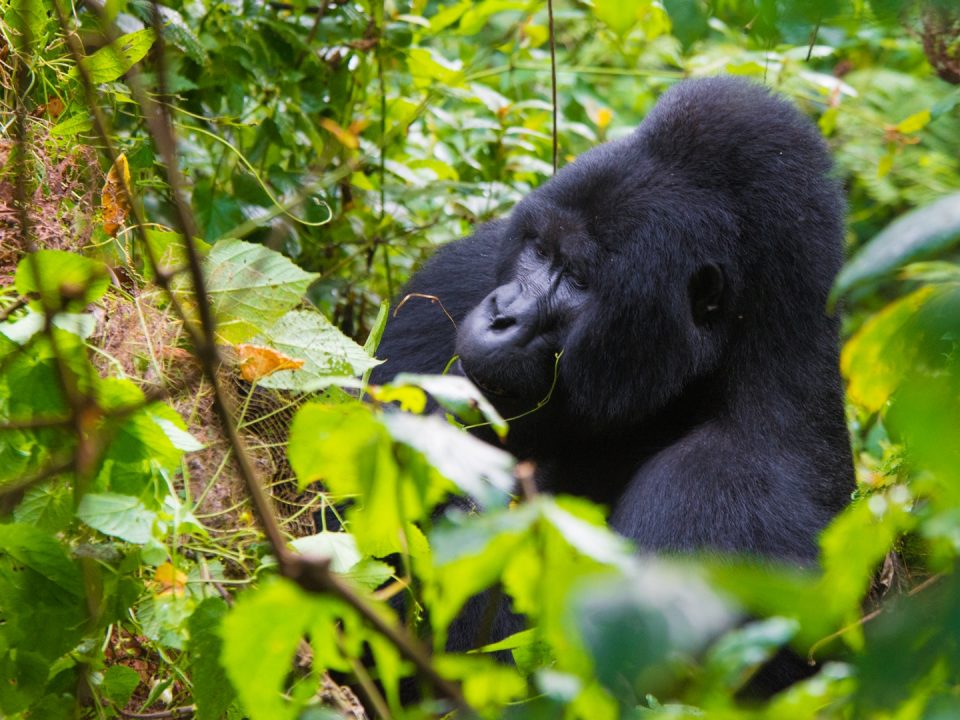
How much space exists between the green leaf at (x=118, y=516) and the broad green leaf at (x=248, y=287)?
0.50 m

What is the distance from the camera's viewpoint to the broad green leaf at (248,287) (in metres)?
1.79

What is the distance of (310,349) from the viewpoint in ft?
5.98

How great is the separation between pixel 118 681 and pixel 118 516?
294 mm

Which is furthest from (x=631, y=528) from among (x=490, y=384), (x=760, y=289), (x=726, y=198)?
(x=726, y=198)

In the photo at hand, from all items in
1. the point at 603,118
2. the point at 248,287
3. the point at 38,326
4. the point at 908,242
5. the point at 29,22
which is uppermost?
the point at 908,242

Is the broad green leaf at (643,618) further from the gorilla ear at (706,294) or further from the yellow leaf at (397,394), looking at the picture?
the gorilla ear at (706,294)

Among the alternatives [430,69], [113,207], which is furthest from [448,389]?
[430,69]

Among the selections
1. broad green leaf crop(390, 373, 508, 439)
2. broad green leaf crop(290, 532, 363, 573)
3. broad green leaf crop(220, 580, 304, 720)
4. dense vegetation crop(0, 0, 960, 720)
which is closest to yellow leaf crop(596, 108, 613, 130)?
dense vegetation crop(0, 0, 960, 720)

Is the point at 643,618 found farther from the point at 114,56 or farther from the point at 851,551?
the point at 114,56

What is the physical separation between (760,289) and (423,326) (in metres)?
0.84

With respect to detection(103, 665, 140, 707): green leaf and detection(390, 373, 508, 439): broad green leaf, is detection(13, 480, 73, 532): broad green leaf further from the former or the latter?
detection(390, 373, 508, 439): broad green leaf

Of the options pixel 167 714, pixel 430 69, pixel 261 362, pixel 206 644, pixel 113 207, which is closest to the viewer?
pixel 206 644

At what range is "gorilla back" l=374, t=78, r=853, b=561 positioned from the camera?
83.4 inches

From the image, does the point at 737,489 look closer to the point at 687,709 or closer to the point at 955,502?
the point at 687,709
